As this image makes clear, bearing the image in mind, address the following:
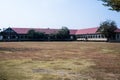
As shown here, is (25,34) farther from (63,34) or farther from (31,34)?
(63,34)

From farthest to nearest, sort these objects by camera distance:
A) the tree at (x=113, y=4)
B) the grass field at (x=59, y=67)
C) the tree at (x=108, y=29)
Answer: the tree at (x=108, y=29) < the tree at (x=113, y=4) < the grass field at (x=59, y=67)

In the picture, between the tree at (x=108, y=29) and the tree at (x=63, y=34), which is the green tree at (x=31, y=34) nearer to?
the tree at (x=63, y=34)

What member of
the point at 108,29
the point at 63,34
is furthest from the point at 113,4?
the point at 63,34

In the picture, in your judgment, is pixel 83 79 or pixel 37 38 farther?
pixel 37 38

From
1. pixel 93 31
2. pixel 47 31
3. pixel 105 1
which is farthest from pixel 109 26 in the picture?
pixel 105 1

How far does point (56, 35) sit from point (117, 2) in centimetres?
7992

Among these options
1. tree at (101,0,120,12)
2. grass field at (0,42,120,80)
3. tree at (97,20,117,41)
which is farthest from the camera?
tree at (97,20,117,41)

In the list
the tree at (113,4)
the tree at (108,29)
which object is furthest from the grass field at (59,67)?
the tree at (108,29)

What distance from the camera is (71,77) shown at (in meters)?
11.4

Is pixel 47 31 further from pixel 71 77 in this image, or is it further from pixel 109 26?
pixel 71 77

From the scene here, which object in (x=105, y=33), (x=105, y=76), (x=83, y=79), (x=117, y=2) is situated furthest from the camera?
(x=105, y=33)

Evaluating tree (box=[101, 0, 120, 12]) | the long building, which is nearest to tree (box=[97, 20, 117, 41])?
the long building

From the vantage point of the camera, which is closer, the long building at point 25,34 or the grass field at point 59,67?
the grass field at point 59,67

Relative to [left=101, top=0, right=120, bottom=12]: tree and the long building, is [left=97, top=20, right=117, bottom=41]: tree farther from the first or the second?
[left=101, top=0, right=120, bottom=12]: tree
